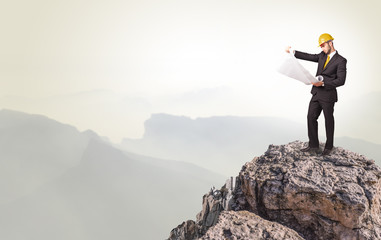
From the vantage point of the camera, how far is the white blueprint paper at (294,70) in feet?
21.2

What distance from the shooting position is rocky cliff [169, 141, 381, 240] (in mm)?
5426

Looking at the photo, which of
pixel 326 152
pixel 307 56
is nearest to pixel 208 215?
pixel 326 152

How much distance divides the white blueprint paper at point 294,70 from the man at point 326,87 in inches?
8.8

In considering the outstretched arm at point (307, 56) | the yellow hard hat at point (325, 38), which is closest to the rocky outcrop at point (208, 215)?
the outstretched arm at point (307, 56)

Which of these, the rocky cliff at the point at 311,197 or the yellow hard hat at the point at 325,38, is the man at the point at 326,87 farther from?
the rocky cliff at the point at 311,197

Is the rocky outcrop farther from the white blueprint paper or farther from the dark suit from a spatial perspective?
the white blueprint paper

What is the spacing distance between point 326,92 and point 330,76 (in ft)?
1.17

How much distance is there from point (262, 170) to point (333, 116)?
6.87ft

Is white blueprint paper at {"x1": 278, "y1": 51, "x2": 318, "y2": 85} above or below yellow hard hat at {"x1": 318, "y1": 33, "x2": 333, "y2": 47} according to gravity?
below

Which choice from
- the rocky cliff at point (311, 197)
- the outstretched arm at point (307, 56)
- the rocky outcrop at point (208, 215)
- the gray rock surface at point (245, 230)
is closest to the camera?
the gray rock surface at point (245, 230)

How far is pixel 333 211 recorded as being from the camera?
5.59 m

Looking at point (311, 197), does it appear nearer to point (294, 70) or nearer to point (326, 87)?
point (326, 87)

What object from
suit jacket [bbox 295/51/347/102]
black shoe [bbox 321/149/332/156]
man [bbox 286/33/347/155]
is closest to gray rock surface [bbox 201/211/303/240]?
black shoe [bbox 321/149/332/156]

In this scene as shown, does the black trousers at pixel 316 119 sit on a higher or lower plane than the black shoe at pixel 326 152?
higher
